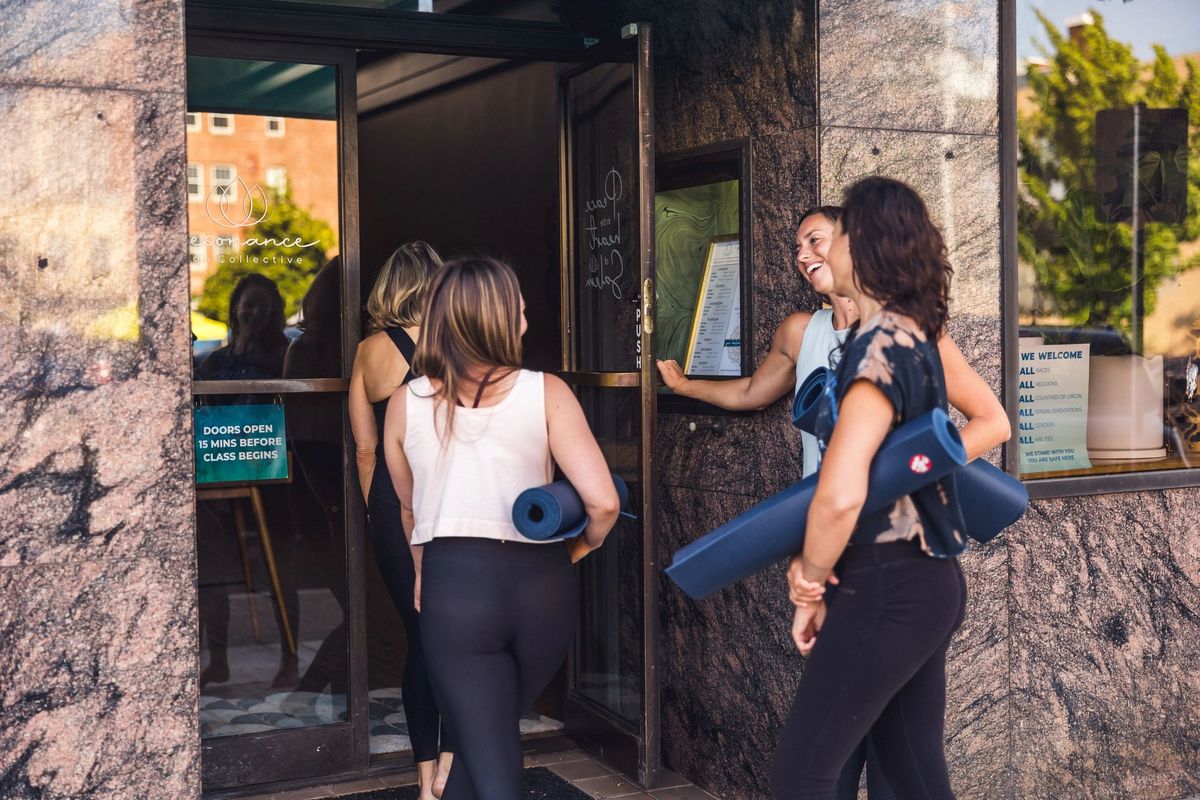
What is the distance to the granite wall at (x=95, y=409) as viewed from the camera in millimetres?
3238

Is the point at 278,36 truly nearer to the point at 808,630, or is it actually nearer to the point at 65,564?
the point at 65,564

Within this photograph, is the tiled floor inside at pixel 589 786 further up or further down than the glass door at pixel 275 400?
further down

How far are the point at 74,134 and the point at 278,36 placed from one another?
1536 millimetres

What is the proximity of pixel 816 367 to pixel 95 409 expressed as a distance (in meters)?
1.95

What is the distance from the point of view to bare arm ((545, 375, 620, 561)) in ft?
10.3

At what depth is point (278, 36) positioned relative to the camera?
15.4 ft

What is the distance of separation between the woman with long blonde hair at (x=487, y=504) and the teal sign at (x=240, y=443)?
6.04 feet

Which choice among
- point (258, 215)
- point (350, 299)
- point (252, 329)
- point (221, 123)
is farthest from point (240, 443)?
point (221, 123)

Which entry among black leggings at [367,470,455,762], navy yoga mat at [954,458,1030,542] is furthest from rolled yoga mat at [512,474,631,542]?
black leggings at [367,470,455,762]

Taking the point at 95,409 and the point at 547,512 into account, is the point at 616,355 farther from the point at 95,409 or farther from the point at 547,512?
the point at 95,409

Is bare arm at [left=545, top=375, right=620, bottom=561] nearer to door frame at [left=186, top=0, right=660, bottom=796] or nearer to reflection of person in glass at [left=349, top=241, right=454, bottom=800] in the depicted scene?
reflection of person in glass at [left=349, top=241, right=454, bottom=800]

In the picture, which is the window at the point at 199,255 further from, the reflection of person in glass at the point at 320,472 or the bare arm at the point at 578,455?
the bare arm at the point at 578,455

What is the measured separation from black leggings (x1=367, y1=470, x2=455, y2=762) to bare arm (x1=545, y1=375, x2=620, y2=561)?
1.21 metres

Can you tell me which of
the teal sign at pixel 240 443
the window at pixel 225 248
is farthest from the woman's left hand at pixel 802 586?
the window at pixel 225 248
